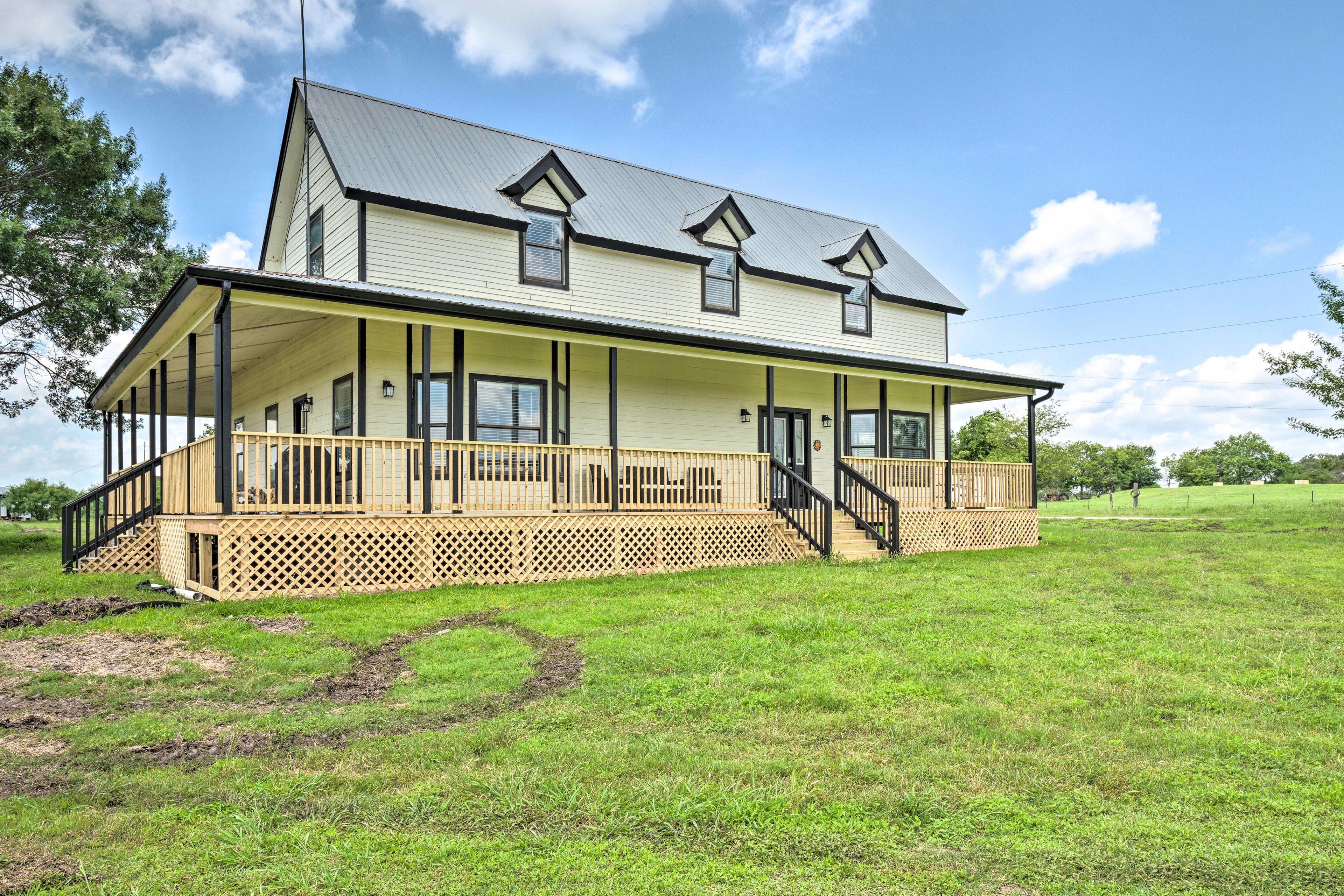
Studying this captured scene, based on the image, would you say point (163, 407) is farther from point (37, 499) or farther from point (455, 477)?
point (37, 499)

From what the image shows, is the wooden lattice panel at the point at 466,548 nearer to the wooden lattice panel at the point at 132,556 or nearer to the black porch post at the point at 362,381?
the black porch post at the point at 362,381

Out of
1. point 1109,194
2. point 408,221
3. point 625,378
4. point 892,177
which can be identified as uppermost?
point 1109,194

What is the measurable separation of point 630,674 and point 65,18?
30067 millimetres

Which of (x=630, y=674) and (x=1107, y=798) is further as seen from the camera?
(x=630, y=674)

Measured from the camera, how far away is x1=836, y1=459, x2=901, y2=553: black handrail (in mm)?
15648

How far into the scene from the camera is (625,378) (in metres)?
Answer: 16.3

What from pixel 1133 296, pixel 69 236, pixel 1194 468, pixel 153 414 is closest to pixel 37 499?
pixel 69 236

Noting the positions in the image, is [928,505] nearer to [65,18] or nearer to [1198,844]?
[1198,844]

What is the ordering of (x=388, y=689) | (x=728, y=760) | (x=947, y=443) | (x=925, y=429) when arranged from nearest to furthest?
(x=728, y=760)
(x=388, y=689)
(x=947, y=443)
(x=925, y=429)

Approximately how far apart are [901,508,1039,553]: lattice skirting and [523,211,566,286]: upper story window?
828 centimetres

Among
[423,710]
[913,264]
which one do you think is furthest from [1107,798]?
[913,264]

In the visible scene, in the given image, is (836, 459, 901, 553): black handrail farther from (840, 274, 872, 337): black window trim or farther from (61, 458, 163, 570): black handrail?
(61, 458, 163, 570): black handrail

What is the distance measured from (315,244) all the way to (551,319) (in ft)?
20.7

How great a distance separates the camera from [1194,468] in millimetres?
94625
